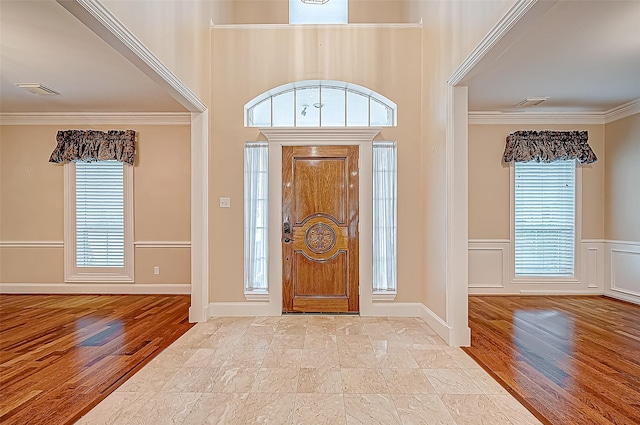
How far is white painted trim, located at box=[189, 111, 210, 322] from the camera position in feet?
14.8

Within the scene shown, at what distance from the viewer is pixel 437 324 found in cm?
404

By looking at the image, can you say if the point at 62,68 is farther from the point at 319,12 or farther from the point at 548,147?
the point at 548,147

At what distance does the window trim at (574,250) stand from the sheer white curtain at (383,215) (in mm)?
2290

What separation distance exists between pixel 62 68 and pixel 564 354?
A: 568 centimetres

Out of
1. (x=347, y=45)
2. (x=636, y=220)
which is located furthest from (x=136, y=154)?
(x=636, y=220)

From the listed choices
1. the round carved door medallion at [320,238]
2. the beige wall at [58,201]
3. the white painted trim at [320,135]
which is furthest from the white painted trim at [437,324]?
the beige wall at [58,201]

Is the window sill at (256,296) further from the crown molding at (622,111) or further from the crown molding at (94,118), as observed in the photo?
the crown molding at (622,111)

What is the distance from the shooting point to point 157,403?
254 centimetres

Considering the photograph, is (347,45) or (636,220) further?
(636,220)

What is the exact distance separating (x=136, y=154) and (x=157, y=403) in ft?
14.5

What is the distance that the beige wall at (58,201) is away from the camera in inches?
235

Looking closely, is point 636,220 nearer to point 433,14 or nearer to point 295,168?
point 433,14

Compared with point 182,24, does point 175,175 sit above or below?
below

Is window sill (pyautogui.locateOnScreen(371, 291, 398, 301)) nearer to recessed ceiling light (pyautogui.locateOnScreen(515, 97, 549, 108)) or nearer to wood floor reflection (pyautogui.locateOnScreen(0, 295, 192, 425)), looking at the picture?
wood floor reflection (pyautogui.locateOnScreen(0, 295, 192, 425))
